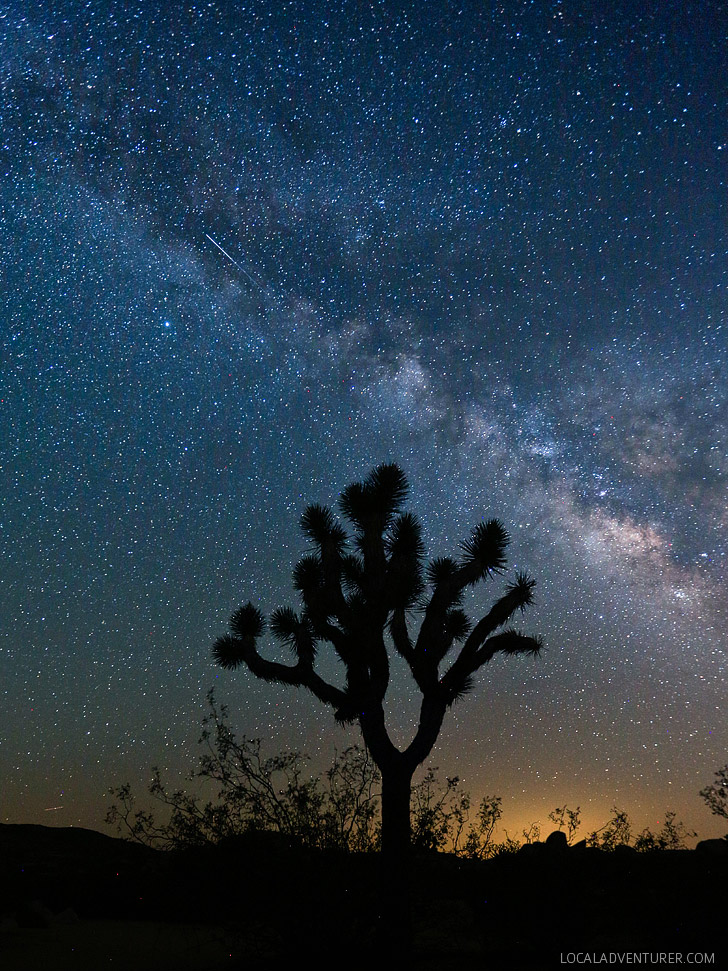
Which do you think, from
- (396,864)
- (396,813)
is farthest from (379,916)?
(396,813)

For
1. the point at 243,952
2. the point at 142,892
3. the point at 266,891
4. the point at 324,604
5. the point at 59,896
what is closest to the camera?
the point at 266,891

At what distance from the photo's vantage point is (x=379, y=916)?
7.52 meters

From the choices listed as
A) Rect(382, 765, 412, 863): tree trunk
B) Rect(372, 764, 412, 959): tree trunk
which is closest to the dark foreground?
Rect(372, 764, 412, 959): tree trunk

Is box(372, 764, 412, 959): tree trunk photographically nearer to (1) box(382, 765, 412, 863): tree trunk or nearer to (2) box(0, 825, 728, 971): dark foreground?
(1) box(382, 765, 412, 863): tree trunk

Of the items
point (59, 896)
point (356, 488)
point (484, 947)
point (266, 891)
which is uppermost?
point (356, 488)

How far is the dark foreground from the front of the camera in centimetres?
721

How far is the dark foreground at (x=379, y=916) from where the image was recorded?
7.21 meters

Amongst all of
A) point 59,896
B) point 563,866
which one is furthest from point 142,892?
point 563,866

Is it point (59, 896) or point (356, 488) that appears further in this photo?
point (59, 896)

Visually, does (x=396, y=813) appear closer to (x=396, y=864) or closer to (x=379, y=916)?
(x=396, y=864)

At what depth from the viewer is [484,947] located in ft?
27.9

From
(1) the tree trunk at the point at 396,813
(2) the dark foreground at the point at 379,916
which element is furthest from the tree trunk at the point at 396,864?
(2) the dark foreground at the point at 379,916

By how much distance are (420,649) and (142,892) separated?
30.1 ft

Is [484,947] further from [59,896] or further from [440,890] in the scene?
[59,896]
